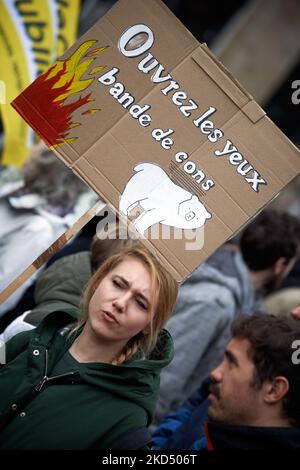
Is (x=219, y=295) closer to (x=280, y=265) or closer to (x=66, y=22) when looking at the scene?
(x=280, y=265)

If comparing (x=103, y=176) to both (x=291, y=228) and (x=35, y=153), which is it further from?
(x=291, y=228)

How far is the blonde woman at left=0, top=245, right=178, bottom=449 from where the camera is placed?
7.95ft

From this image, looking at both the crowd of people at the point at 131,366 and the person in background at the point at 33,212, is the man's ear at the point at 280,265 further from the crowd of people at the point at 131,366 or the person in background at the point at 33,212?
the person in background at the point at 33,212

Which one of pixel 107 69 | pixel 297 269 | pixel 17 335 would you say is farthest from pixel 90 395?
pixel 297 269

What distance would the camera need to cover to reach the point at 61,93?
8.84 feet

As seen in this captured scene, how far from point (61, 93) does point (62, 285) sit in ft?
2.58

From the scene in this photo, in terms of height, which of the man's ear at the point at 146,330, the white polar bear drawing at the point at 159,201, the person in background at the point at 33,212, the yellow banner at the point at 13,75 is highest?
the yellow banner at the point at 13,75

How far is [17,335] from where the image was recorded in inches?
105

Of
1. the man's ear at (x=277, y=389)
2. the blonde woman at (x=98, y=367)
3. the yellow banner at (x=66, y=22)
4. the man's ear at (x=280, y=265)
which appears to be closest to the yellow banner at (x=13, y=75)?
the yellow banner at (x=66, y=22)

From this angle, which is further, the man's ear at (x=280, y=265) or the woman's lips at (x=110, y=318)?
the man's ear at (x=280, y=265)

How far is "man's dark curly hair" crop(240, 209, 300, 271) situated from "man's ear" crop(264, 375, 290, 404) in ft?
4.40

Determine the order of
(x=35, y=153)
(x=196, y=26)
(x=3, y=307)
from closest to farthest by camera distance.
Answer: (x=3, y=307) < (x=35, y=153) < (x=196, y=26)

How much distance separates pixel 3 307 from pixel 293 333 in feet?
4.29

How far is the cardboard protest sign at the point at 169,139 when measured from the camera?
8.59 feet
